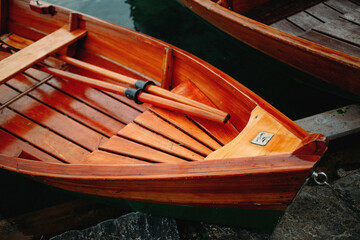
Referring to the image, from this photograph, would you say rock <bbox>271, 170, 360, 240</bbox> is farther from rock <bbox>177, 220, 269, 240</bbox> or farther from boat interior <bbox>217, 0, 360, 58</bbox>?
boat interior <bbox>217, 0, 360, 58</bbox>

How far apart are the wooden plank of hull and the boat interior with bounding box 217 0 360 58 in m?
2.57

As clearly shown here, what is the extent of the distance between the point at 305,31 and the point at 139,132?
2917 mm

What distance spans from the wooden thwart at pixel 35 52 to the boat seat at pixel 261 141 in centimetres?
258

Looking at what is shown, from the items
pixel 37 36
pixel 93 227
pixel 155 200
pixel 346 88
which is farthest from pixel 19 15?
pixel 346 88

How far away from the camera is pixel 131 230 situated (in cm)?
269

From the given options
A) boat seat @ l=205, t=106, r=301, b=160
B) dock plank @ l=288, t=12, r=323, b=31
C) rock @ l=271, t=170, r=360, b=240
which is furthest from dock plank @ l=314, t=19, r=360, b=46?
boat seat @ l=205, t=106, r=301, b=160

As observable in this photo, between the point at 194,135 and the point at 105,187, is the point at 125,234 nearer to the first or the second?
the point at 105,187

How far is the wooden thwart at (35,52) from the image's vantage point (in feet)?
10.1

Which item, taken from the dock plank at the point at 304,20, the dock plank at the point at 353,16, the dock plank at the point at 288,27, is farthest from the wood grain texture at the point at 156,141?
the dock plank at the point at 353,16

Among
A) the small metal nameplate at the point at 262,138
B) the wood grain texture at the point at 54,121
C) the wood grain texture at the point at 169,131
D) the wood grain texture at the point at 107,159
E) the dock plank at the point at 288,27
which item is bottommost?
the wood grain texture at the point at 54,121

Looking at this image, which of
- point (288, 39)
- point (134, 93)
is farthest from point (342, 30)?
point (134, 93)

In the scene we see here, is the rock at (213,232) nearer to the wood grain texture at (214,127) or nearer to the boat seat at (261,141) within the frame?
the wood grain texture at (214,127)

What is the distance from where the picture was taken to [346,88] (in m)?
3.27

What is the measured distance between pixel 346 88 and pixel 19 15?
4931 mm
